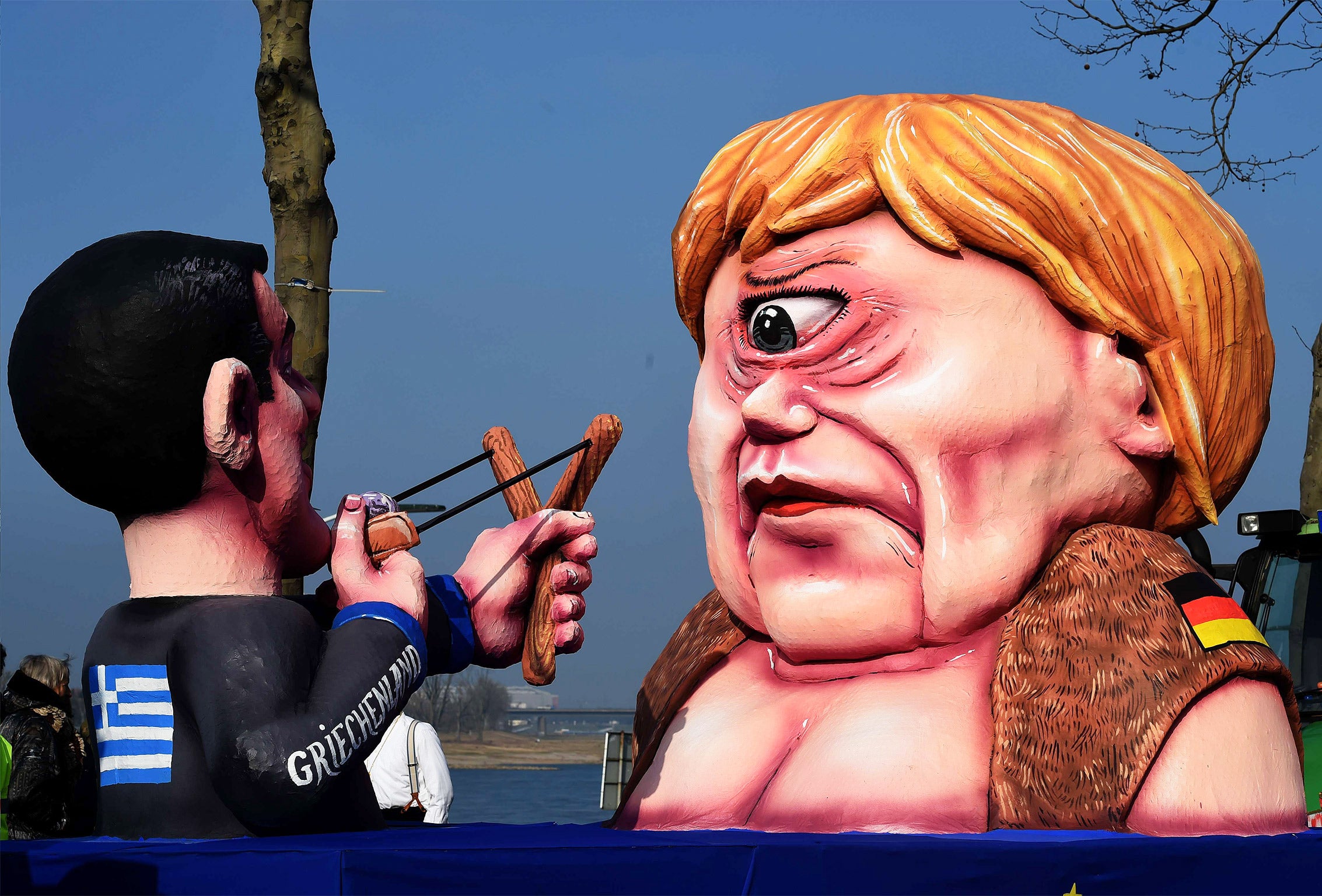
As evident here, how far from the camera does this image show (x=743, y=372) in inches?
109

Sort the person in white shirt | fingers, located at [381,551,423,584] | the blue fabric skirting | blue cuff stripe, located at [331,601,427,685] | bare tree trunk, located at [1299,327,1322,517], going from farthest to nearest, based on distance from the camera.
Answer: bare tree trunk, located at [1299,327,1322,517] < the person in white shirt < fingers, located at [381,551,423,584] < blue cuff stripe, located at [331,601,427,685] < the blue fabric skirting

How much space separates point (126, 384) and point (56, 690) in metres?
3.22

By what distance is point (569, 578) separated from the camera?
270 centimetres

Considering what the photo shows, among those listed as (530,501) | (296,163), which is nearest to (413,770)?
(296,163)

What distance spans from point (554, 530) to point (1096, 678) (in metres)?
1.07

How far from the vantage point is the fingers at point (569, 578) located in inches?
106

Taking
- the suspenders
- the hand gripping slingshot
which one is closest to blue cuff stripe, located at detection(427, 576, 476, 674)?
the hand gripping slingshot

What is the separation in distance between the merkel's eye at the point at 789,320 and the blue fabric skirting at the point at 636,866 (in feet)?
3.41

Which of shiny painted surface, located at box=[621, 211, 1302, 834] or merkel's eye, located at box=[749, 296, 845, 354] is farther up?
merkel's eye, located at box=[749, 296, 845, 354]

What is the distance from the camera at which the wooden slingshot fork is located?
2.68 meters

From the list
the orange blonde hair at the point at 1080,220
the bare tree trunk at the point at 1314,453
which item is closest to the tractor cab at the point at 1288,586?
the bare tree trunk at the point at 1314,453

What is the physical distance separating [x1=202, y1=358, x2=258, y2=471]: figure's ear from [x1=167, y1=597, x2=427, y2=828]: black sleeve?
244 mm

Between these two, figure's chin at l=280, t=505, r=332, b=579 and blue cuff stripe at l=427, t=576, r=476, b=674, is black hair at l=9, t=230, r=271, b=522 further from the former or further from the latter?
blue cuff stripe at l=427, t=576, r=476, b=674

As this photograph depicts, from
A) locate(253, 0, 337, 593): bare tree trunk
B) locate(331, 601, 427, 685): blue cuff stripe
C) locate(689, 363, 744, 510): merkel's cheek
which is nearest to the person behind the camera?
locate(331, 601, 427, 685): blue cuff stripe
